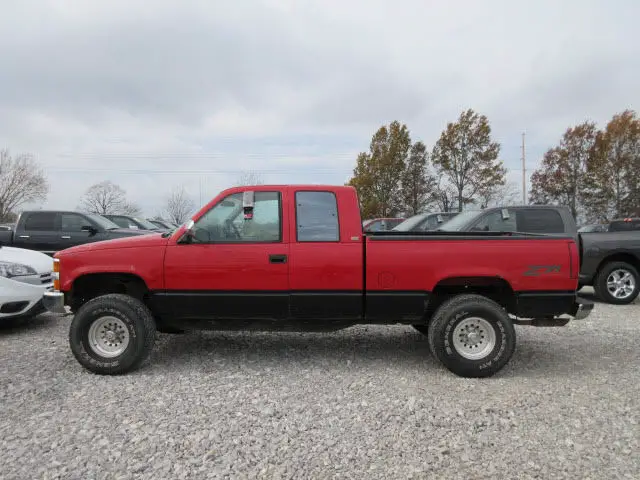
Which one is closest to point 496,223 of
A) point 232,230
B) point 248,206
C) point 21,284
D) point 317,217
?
point 317,217

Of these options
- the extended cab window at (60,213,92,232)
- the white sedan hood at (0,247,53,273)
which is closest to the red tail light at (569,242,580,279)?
the white sedan hood at (0,247,53,273)

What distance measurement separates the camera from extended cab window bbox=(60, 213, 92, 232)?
10.3 metres

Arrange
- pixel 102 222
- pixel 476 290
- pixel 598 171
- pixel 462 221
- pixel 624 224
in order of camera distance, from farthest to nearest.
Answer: pixel 598 171
pixel 102 222
pixel 624 224
pixel 462 221
pixel 476 290

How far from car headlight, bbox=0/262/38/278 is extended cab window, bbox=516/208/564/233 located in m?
7.19

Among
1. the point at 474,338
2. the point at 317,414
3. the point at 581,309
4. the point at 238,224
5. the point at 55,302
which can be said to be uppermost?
the point at 238,224

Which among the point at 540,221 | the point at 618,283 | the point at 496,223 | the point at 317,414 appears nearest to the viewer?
the point at 317,414

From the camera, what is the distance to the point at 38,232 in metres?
10.4

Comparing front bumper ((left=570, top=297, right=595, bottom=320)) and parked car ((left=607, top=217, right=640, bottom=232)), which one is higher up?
→ parked car ((left=607, top=217, right=640, bottom=232))

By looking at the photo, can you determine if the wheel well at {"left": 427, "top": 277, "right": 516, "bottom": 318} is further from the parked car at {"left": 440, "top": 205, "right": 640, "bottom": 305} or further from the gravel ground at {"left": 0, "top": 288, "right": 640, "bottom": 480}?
the parked car at {"left": 440, "top": 205, "right": 640, "bottom": 305}

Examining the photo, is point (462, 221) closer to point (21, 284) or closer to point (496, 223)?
point (496, 223)

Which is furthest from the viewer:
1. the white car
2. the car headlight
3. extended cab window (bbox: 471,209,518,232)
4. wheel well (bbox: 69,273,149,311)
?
extended cab window (bbox: 471,209,518,232)

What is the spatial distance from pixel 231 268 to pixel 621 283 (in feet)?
23.3

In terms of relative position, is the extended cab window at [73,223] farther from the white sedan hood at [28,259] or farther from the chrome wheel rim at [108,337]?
the chrome wheel rim at [108,337]

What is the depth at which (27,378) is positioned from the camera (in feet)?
13.1
